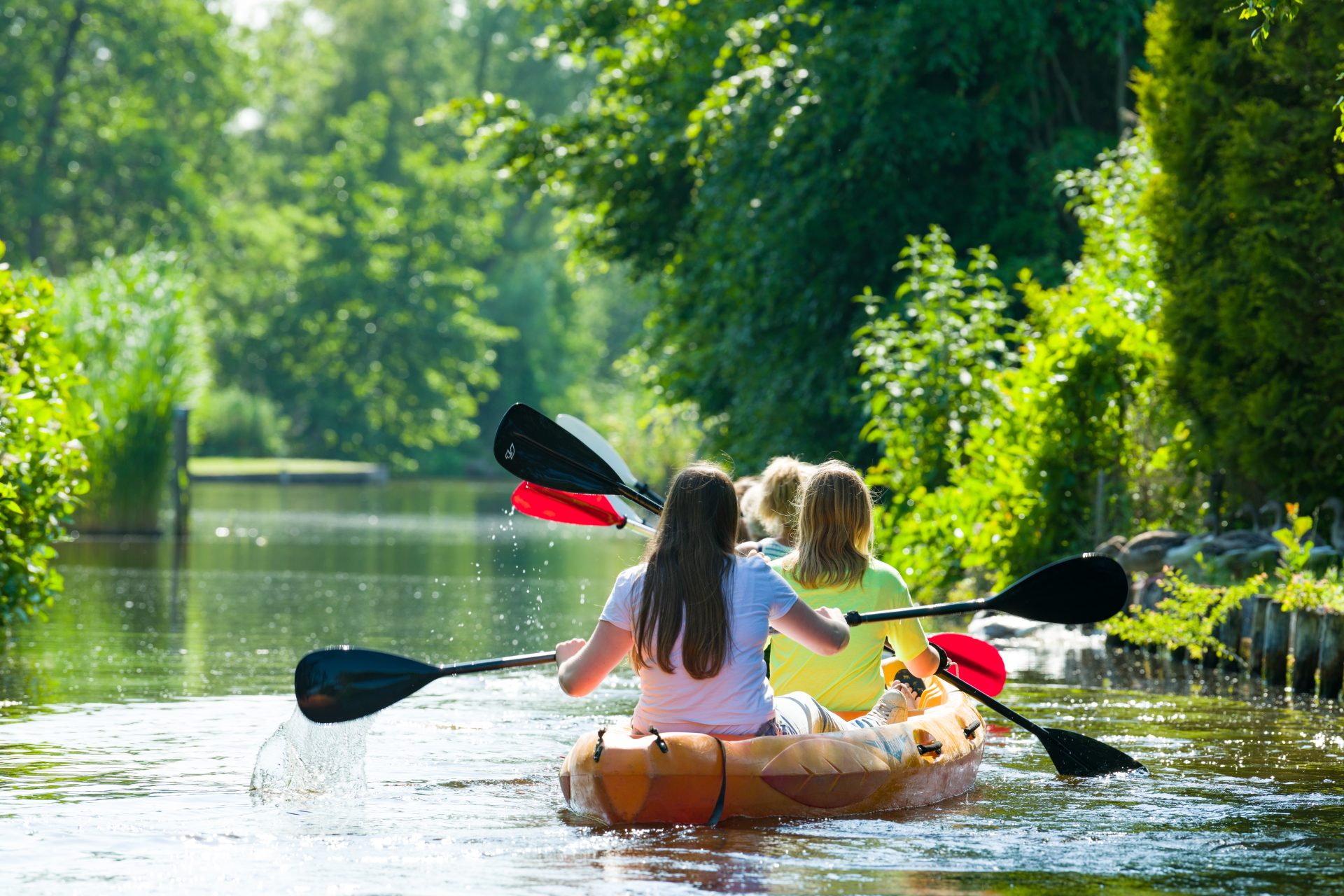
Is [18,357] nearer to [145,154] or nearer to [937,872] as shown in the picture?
[937,872]

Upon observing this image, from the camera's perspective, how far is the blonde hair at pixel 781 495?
7.70m

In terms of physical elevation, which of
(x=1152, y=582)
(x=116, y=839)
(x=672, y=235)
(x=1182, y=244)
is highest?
(x=672, y=235)

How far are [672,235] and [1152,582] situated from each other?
11.3 metres

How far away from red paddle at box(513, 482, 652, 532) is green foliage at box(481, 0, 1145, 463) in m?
9.96

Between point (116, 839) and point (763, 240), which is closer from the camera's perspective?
point (116, 839)

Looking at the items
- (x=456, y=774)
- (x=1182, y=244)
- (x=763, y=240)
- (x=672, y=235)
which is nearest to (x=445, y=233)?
(x=672, y=235)

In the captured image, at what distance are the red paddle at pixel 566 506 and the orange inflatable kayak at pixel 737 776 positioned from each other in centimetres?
205

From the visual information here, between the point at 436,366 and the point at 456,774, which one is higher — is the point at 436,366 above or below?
above

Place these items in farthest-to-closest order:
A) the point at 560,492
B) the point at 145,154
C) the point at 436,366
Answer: the point at 436,366, the point at 145,154, the point at 560,492

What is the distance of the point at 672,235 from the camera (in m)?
22.5

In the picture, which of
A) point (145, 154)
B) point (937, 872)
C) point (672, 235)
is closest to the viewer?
point (937, 872)

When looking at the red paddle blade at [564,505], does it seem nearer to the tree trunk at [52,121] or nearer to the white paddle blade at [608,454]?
the white paddle blade at [608,454]

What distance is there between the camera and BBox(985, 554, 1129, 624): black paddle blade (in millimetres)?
7168

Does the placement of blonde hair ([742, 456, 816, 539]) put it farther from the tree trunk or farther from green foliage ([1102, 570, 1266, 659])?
the tree trunk
